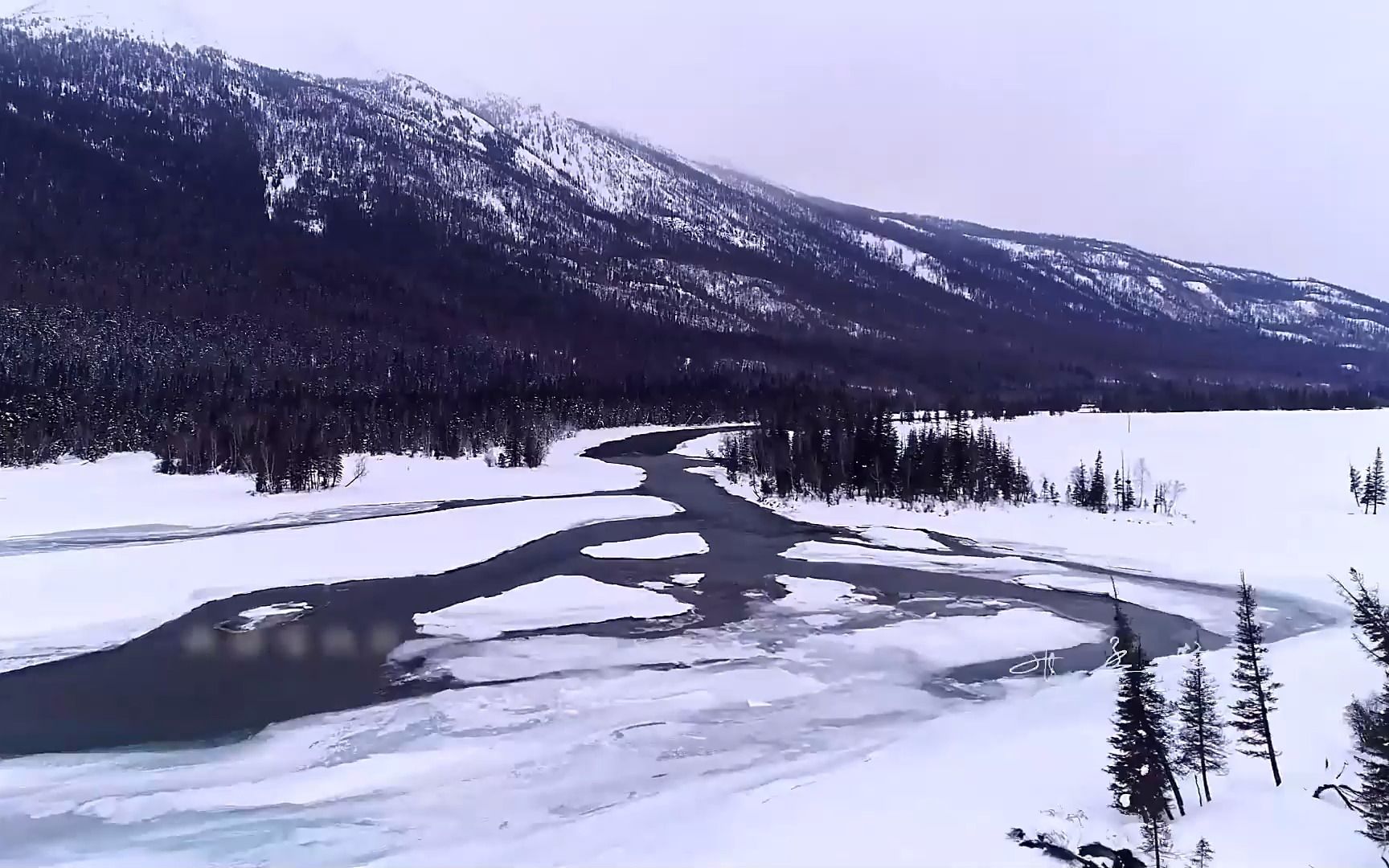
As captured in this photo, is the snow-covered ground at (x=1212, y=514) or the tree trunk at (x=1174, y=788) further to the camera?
the snow-covered ground at (x=1212, y=514)

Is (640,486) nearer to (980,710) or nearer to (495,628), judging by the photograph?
(495,628)

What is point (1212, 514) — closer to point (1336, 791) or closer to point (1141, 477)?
point (1141, 477)

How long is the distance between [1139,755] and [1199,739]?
5.23 ft

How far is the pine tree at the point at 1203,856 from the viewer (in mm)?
9234

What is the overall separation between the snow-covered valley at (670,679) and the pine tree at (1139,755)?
1.37 feet

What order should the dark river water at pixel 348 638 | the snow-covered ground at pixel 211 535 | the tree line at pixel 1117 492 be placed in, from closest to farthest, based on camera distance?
1. the dark river water at pixel 348 638
2. the snow-covered ground at pixel 211 535
3. the tree line at pixel 1117 492

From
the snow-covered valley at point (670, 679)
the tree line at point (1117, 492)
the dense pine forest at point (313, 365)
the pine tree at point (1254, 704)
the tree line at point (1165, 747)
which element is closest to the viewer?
the tree line at point (1165, 747)

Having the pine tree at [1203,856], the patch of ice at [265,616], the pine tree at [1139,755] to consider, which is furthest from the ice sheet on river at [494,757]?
the patch of ice at [265,616]

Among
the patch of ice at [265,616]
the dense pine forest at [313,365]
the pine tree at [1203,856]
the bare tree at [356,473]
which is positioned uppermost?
the dense pine forest at [313,365]

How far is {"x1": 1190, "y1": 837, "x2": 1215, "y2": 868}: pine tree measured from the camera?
9234mm

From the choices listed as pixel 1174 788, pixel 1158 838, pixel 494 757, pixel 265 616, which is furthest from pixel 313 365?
pixel 1158 838

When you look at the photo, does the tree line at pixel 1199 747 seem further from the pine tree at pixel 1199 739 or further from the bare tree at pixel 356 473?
the bare tree at pixel 356 473

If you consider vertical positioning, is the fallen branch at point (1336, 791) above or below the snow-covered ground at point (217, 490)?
below

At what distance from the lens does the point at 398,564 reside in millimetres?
30641
